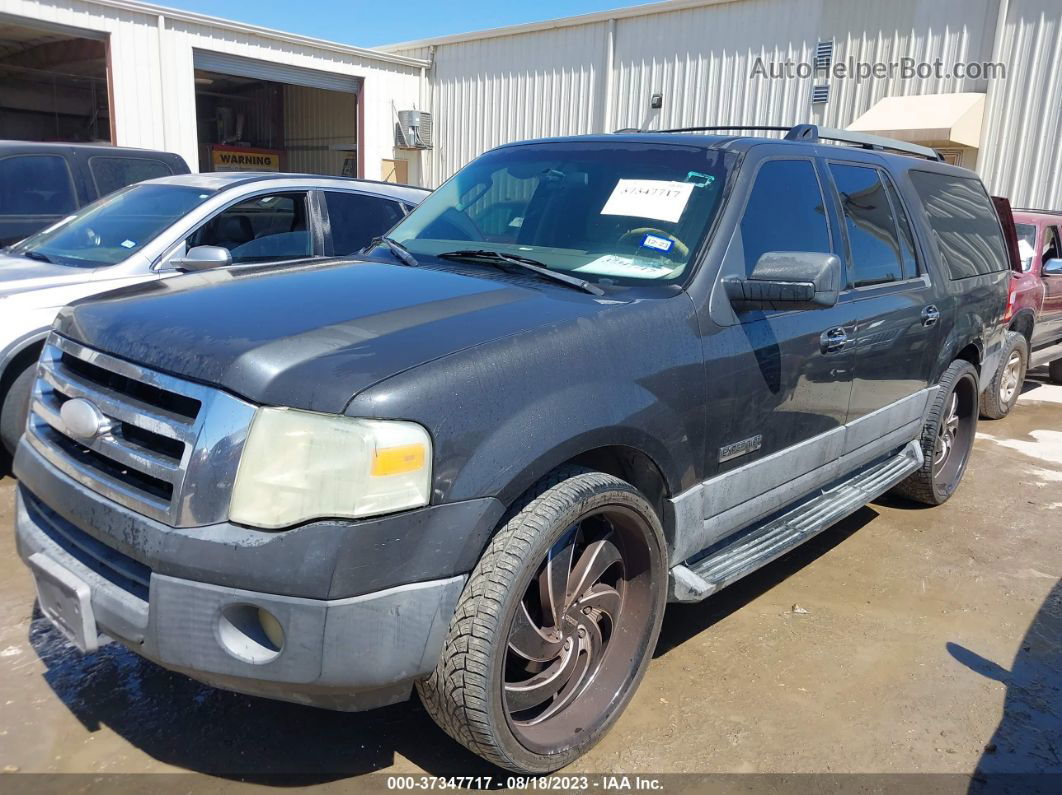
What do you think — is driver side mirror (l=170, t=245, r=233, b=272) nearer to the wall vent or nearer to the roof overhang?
the roof overhang

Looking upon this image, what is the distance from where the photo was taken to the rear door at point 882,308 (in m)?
3.76

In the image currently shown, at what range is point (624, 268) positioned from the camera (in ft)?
9.81

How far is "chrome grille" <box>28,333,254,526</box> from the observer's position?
1984 millimetres

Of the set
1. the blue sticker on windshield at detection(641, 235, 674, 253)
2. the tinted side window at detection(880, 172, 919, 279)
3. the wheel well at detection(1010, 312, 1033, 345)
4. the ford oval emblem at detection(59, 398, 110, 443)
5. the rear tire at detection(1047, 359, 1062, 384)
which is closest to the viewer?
the ford oval emblem at detection(59, 398, 110, 443)

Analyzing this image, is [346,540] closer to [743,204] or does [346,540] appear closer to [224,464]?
[224,464]

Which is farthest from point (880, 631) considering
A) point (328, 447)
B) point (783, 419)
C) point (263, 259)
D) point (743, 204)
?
point (263, 259)

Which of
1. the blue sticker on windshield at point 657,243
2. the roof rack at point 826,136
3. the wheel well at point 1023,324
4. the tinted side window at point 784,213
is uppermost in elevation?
the roof rack at point 826,136

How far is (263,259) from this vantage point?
17.3ft

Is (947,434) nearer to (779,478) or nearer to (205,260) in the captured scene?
(779,478)

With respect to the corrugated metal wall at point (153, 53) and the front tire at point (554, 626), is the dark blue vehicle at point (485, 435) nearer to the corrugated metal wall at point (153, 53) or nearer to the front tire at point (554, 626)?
the front tire at point (554, 626)

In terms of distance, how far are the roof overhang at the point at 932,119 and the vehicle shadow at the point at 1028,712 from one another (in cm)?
1003

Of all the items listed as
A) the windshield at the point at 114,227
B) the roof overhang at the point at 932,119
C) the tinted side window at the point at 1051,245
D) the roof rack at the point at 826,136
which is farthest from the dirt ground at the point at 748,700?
the roof overhang at the point at 932,119

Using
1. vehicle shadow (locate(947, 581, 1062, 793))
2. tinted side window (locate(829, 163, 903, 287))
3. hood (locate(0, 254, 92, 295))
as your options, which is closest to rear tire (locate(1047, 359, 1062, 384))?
tinted side window (locate(829, 163, 903, 287))

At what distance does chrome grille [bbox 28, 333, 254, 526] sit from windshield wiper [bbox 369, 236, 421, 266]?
4.02ft
